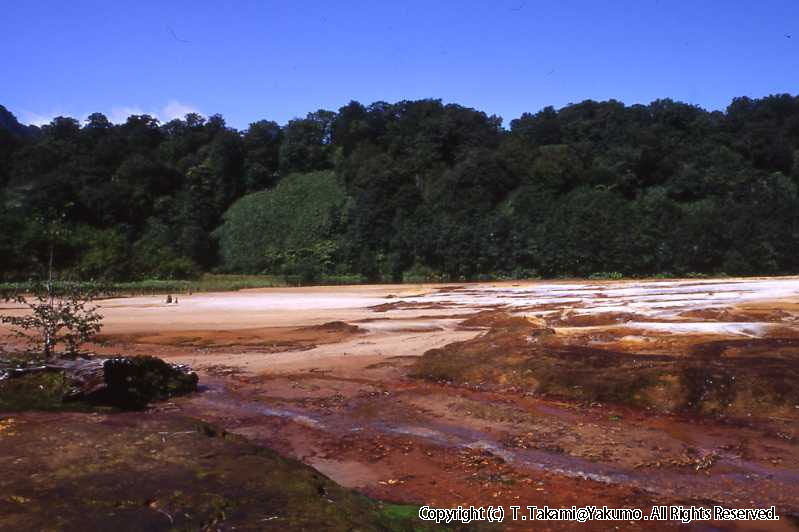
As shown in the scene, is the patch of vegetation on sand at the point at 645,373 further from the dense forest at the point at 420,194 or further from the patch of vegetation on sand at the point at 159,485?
the dense forest at the point at 420,194

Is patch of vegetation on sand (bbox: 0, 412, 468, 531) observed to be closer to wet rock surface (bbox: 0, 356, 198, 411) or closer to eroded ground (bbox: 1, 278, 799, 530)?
eroded ground (bbox: 1, 278, 799, 530)

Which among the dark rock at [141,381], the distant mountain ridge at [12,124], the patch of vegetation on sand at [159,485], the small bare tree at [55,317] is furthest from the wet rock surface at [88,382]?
the distant mountain ridge at [12,124]

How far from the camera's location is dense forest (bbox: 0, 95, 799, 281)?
52500 millimetres

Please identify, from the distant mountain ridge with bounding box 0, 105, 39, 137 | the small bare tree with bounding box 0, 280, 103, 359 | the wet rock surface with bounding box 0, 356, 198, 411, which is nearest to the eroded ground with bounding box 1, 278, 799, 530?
the wet rock surface with bounding box 0, 356, 198, 411

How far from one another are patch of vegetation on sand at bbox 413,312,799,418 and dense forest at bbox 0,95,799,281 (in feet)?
105

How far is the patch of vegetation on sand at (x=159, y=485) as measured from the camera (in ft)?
12.8

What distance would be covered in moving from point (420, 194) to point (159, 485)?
2586 inches

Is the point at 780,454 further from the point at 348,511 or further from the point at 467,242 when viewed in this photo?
the point at 467,242

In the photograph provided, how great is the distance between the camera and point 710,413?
10.1 metres

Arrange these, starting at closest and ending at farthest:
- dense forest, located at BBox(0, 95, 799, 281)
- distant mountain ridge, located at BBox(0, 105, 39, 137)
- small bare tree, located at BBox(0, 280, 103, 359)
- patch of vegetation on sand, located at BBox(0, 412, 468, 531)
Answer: patch of vegetation on sand, located at BBox(0, 412, 468, 531), small bare tree, located at BBox(0, 280, 103, 359), dense forest, located at BBox(0, 95, 799, 281), distant mountain ridge, located at BBox(0, 105, 39, 137)

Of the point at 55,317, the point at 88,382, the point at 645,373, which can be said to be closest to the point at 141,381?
the point at 88,382

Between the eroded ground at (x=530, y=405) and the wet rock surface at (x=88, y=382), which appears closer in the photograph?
the eroded ground at (x=530, y=405)

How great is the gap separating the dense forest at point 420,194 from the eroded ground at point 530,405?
28172 mm

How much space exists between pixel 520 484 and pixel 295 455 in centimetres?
294
